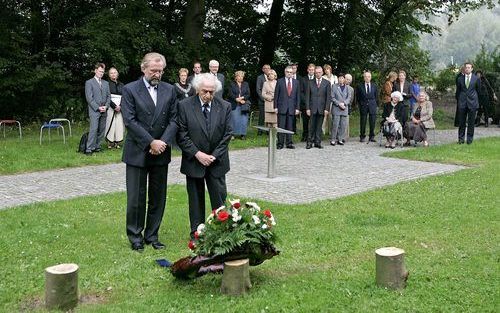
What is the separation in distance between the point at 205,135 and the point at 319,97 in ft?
32.8

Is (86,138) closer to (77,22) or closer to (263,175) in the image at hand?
(263,175)

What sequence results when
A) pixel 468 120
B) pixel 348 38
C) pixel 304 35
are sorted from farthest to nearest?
pixel 304 35
pixel 348 38
pixel 468 120

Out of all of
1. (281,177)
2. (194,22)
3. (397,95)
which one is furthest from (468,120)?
(194,22)

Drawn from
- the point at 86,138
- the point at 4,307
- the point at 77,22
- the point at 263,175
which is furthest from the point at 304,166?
the point at 77,22

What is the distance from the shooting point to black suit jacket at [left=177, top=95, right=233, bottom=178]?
7.04 m

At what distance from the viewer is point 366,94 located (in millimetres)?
18109

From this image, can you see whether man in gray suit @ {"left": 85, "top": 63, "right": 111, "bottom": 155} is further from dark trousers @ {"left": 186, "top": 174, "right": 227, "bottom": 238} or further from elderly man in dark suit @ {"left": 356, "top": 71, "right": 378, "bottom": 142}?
dark trousers @ {"left": 186, "top": 174, "right": 227, "bottom": 238}

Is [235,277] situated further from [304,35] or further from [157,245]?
[304,35]

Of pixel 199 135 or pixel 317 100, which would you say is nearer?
pixel 199 135

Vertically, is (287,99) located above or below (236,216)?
above

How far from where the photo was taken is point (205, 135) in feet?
23.1

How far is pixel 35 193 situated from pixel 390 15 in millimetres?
19280

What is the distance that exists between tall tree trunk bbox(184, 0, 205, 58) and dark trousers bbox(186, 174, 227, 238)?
16754 mm

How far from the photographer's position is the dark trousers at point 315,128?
55.0 ft
